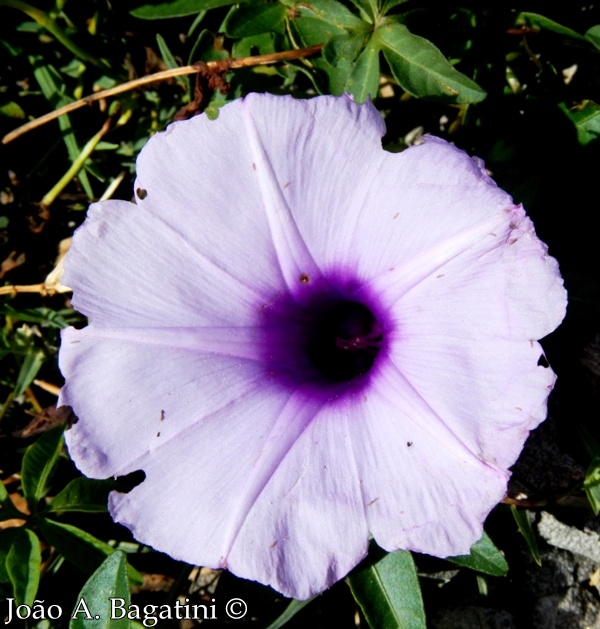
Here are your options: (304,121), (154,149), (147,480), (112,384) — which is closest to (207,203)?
(154,149)

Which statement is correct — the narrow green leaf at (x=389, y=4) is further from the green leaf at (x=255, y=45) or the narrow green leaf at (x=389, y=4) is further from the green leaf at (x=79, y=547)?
the green leaf at (x=79, y=547)

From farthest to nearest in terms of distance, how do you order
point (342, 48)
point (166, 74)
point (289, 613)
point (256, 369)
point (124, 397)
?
1. point (166, 74)
2. point (289, 613)
3. point (342, 48)
4. point (256, 369)
5. point (124, 397)

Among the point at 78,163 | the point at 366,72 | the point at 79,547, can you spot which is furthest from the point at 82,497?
the point at 366,72

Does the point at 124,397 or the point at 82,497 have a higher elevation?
the point at 124,397

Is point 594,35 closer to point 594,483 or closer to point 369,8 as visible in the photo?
point 369,8

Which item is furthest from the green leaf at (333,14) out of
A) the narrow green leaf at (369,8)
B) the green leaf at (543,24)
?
Answer: the green leaf at (543,24)

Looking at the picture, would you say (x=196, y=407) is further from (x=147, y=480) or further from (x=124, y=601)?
(x=124, y=601)
